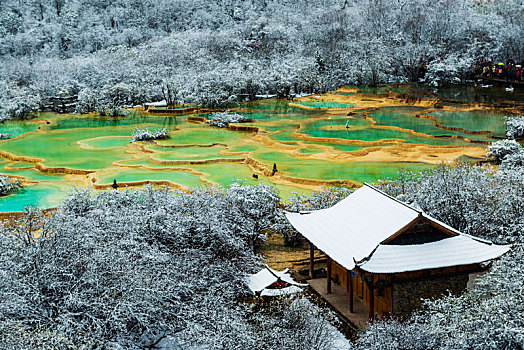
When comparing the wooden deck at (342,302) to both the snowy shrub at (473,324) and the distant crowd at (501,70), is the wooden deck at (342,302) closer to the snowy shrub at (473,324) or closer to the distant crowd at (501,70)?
the snowy shrub at (473,324)

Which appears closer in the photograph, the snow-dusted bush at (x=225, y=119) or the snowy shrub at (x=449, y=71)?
the snow-dusted bush at (x=225, y=119)

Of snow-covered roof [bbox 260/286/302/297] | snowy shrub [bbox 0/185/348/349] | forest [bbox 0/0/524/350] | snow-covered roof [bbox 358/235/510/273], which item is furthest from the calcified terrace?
snow-covered roof [bbox 358/235/510/273]

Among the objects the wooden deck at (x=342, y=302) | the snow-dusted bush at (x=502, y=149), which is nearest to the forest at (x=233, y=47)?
the snow-dusted bush at (x=502, y=149)

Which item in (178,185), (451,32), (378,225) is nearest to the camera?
(378,225)

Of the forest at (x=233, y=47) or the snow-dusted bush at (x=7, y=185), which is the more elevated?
the forest at (x=233, y=47)

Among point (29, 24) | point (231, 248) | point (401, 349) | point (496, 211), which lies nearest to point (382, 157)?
point (496, 211)

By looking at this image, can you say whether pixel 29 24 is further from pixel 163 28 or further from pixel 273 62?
pixel 273 62
